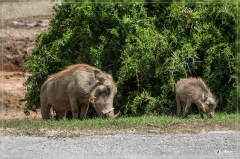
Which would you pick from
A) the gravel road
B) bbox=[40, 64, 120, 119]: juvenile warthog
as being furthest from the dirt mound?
the gravel road

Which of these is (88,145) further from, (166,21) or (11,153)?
(166,21)

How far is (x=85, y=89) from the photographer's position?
12.8 m

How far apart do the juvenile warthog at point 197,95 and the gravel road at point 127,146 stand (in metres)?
2.68

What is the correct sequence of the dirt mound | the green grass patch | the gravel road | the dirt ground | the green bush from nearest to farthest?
the gravel road → the green grass patch → the green bush → the dirt ground → the dirt mound

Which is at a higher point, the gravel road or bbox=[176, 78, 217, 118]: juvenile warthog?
the gravel road

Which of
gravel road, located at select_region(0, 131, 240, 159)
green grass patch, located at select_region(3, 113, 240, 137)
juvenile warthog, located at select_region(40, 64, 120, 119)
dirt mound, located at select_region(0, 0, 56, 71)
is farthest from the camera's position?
dirt mound, located at select_region(0, 0, 56, 71)

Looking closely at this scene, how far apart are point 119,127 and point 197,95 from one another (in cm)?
270

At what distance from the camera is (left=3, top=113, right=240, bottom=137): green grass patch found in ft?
32.4

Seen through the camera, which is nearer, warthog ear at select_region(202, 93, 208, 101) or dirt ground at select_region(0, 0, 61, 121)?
warthog ear at select_region(202, 93, 208, 101)

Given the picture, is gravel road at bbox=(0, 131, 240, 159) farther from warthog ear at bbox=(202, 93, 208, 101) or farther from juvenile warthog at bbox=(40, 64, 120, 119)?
juvenile warthog at bbox=(40, 64, 120, 119)

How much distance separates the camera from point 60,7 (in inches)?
584

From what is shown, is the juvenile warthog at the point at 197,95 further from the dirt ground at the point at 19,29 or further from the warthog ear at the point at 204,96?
the dirt ground at the point at 19,29

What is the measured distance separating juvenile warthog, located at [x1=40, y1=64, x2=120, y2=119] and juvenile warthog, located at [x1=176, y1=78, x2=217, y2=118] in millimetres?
1304

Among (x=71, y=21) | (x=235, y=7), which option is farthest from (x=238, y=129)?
(x=71, y=21)
